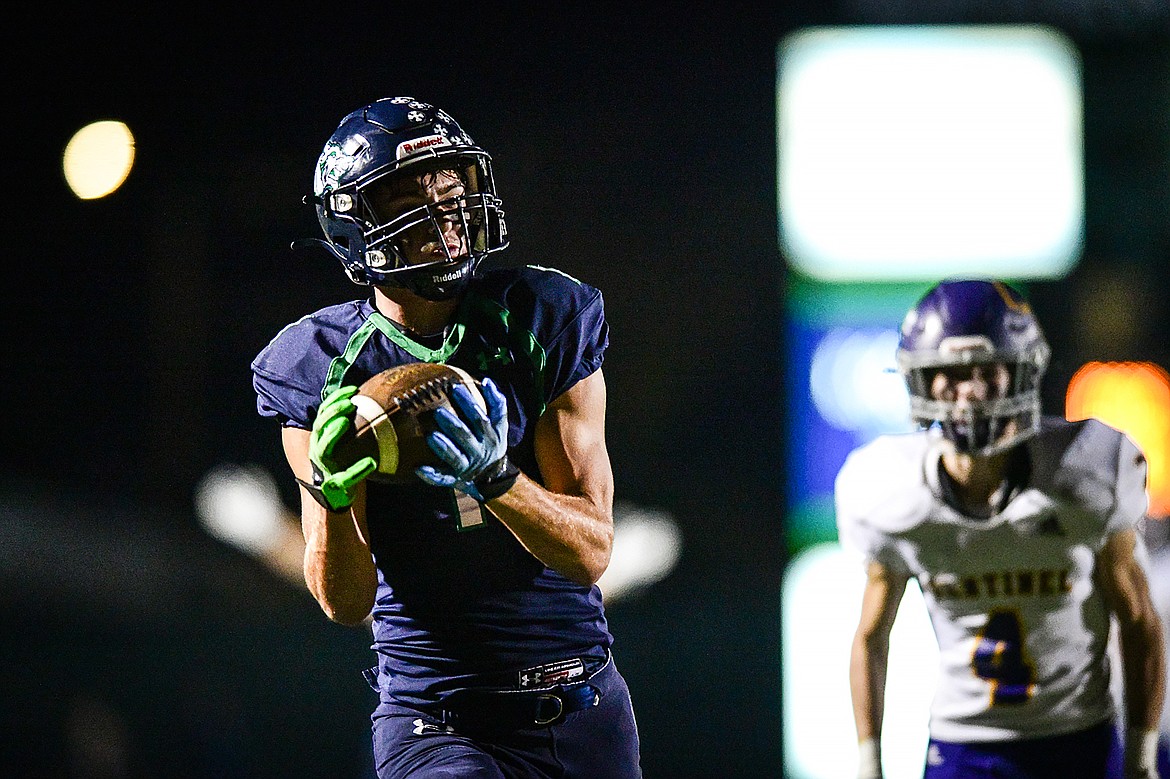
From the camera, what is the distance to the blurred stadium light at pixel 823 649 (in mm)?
3717

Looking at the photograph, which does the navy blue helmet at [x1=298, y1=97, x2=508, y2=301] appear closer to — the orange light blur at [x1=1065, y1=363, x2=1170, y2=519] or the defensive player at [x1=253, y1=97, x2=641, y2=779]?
the defensive player at [x1=253, y1=97, x2=641, y2=779]

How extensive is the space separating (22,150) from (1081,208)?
10.3ft

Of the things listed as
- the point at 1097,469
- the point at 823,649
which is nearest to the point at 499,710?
the point at 1097,469

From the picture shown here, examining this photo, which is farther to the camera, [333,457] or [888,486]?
[888,486]

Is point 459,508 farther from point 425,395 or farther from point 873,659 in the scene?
point 873,659

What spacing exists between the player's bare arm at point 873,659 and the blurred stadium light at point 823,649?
5.78 feet

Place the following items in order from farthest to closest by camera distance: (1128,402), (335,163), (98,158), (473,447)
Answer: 1. (98,158)
2. (1128,402)
3. (335,163)
4. (473,447)

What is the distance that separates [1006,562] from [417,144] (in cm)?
97

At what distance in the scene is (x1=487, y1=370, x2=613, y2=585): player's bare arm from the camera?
1.55 metres

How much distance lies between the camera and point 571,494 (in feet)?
5.41

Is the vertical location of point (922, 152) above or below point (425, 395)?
above

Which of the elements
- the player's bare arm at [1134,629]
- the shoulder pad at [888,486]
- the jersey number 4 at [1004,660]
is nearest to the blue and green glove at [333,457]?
the shoulder pad at [888,486]

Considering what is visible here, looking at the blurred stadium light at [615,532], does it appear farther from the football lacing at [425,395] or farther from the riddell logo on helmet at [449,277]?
the football lacing at [425,395]

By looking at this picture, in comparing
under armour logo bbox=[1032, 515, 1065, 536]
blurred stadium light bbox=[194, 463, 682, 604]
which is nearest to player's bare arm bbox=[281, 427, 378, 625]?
under armour logo bbox=[1032, 515, 1065, 536]
